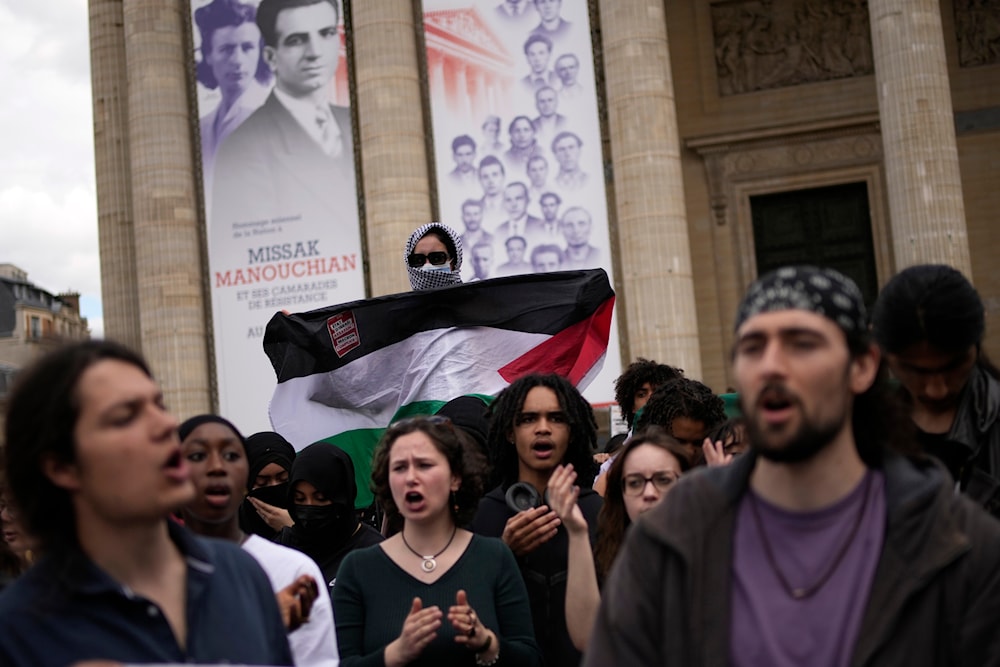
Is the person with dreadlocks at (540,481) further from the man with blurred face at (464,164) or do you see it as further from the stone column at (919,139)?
the stone column at (919,139)

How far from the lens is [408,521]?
17.9 feet

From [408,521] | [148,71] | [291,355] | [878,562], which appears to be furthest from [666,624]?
[148,71]

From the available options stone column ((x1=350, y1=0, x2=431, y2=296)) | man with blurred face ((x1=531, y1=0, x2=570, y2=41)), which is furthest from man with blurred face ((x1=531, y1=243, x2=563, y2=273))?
man with blurred face ((x1=531, y1=0, x2=570, y2=41))

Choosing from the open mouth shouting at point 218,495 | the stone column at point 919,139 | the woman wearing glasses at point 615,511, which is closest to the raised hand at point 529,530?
the woman wearing glasses at point 615,511

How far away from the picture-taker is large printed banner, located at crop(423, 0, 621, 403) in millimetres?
20844

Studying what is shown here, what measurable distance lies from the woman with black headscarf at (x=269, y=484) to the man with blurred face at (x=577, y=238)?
1335 cm

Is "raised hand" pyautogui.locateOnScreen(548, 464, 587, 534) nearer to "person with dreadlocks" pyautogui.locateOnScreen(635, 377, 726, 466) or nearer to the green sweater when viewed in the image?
the green sweater

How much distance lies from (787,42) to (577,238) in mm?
7732

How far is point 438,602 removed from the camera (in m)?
5.19

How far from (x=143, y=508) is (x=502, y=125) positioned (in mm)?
18593

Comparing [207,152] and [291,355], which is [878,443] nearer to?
[291,355]

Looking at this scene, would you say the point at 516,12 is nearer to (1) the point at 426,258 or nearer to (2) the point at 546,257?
(2) the point at 546,257

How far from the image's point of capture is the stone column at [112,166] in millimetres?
25656

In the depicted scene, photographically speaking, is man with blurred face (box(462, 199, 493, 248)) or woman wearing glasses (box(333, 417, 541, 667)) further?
man with blurred face (box(462, 199, 493, 248))
